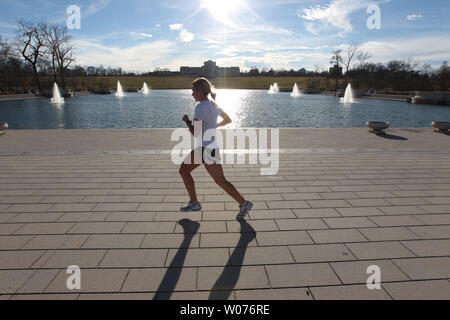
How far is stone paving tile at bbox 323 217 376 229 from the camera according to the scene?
3609 millimetres

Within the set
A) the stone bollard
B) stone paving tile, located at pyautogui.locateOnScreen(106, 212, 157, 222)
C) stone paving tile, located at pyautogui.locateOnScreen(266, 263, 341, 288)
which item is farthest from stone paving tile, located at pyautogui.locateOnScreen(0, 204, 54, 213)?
the stone bollard

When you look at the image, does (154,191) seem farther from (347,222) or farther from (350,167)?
(350,167)

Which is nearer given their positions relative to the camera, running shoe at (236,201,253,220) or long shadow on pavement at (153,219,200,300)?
long shadow on pavement at (153,219,200,300)

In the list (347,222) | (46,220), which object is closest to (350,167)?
(347,222)

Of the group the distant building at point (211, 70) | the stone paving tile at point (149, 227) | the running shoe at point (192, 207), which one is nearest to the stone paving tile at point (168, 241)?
the stone paving tile at point (149, 227)

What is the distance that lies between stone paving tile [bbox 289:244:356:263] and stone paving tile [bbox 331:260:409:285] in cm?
11

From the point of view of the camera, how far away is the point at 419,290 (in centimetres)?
246

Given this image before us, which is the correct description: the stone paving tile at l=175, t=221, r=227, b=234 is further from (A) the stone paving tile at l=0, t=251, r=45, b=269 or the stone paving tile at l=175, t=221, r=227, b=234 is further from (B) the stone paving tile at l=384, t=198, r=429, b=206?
(B) the stone paving tile at l=384, t=198, r=429, b=206

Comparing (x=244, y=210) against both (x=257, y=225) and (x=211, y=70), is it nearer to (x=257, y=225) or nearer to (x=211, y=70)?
(x=257, y=225)

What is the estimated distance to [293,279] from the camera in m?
2.61

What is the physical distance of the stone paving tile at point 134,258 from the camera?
2.80 m

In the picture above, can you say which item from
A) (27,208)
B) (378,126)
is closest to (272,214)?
(27,208)

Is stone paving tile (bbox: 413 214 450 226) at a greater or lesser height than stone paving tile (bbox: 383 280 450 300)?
greater

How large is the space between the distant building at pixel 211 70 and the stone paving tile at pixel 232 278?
143 metres
